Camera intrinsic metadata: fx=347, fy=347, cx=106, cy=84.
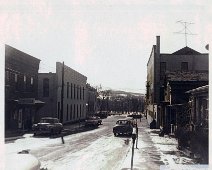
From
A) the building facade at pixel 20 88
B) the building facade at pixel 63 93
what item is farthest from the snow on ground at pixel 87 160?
the building facade at pixel 63 93

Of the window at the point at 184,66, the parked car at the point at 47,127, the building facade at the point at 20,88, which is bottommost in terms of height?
the parked car at the point at 47,127

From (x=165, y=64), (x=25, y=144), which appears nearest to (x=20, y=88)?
(x=25, y=144)

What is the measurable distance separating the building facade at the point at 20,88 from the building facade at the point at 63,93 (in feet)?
10.4

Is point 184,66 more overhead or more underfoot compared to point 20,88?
more overhead

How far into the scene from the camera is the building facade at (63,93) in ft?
144

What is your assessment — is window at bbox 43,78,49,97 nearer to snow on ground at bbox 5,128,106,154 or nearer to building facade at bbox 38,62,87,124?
building facade at bbox 38,62,87,124

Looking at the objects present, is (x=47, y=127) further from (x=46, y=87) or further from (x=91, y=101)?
(x=91, y=101)

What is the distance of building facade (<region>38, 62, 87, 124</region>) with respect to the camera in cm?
4384

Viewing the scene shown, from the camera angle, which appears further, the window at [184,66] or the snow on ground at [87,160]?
the window at [184,66]

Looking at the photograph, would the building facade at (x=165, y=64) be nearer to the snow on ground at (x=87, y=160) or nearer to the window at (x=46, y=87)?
the window at (x=46, y=87)

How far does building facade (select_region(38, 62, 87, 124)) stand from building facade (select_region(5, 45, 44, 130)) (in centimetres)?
317

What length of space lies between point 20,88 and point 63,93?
11765 mm

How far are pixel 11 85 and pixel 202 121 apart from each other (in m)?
18.2

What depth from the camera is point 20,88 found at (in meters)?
34.6
